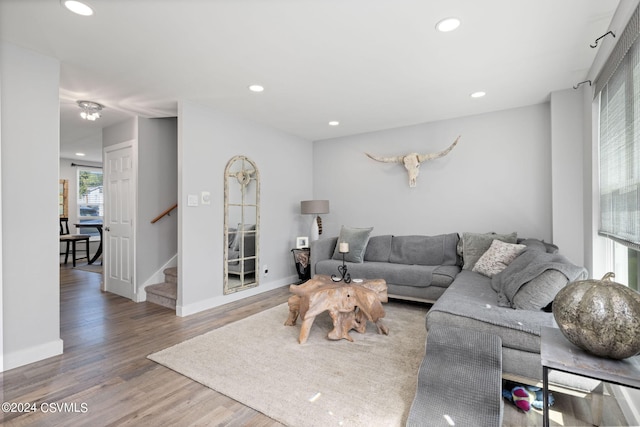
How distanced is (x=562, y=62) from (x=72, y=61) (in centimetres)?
422

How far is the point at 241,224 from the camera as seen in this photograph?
4.28 metres

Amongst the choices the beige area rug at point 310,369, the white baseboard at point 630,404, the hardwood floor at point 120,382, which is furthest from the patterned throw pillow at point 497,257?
the hardwood floor at point 120,382

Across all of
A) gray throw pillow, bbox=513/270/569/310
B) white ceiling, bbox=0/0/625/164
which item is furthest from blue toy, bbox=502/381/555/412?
white ceiling, bbox=0/0/625/164

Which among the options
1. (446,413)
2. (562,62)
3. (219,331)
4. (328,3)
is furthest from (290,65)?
(446,413)

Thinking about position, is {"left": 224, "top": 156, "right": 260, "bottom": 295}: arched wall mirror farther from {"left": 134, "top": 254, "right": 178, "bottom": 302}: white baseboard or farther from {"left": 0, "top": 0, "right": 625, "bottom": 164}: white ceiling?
{"left": 134, "top": 254, "right": 178, "bottom": 302}: white baseboard

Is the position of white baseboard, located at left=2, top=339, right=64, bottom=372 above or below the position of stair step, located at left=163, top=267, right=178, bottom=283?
below

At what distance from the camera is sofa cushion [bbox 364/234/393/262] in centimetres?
444

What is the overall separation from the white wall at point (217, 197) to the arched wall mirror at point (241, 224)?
8 centimetres

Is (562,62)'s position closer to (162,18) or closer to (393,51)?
(393,51)

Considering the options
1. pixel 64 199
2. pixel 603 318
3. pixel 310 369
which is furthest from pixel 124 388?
pixel 64 199

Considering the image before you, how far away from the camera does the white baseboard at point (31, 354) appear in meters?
2.28

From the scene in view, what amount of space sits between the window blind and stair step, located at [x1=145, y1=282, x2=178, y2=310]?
13.8 ft

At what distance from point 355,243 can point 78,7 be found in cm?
360

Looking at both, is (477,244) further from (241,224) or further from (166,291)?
(166,291)
